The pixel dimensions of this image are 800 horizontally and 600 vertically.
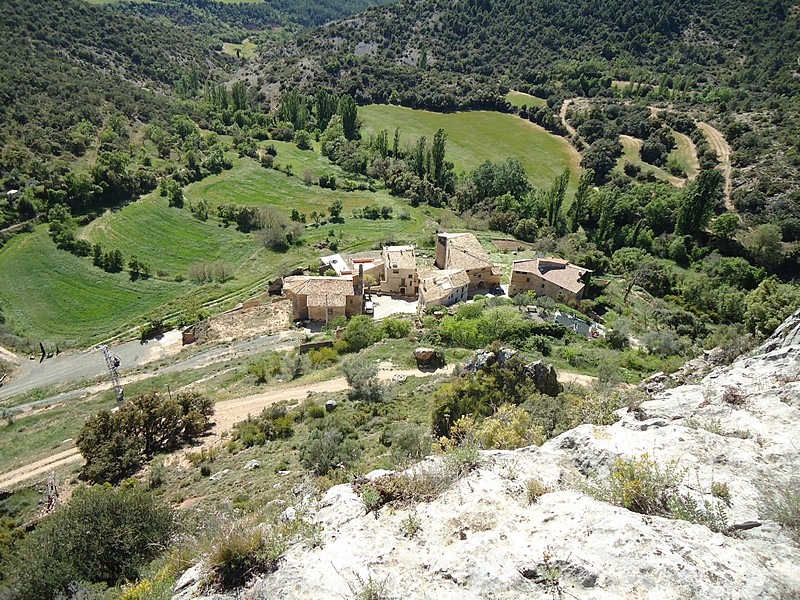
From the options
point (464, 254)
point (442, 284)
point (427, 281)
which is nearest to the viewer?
point (442, 284)

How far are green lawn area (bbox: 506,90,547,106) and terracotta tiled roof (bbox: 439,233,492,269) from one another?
83170 millimetres

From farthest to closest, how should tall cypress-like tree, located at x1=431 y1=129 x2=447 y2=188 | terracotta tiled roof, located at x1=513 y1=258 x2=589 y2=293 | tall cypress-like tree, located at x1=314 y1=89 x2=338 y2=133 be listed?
tall cypress-like tree, located at x1=314 y1=89 x2=338 y2=133, tall cypress-like tree, located at x1=431 y1=129 x2=447 y2=188, terracotta tiled roof, located at x1=513 y1=258 x2=589 y2=293

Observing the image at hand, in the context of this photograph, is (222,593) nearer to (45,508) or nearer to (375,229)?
(45,508)

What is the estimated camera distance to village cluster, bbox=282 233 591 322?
161 feet

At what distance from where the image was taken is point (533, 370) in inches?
1053

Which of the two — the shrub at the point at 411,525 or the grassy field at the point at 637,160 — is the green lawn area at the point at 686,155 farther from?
the shrub at the point at 411,525

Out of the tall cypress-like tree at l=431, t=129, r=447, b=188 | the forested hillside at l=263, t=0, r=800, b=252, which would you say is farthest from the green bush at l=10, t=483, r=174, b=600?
the forested hillside at l=263, t=0, r=800, b=252

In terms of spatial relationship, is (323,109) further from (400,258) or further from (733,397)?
(733,397)

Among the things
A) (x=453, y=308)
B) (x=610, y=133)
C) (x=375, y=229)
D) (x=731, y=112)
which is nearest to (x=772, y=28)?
(x=731, y=112)

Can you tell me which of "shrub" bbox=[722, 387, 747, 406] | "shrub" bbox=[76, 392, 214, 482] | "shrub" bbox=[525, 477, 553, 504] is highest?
"shrub" bbox=[722, 387, 747, 406]

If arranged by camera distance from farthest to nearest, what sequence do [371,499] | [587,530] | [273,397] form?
[273,397]
[371,499]
[587,530]

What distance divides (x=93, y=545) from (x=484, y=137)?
4413 inches

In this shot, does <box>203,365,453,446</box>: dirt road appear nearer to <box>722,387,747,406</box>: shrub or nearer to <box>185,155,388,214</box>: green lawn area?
<box>722,387,747,406</box>: shrub

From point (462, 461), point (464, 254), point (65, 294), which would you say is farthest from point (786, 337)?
point (65, 294)
